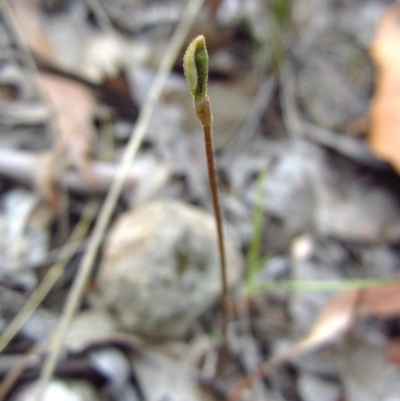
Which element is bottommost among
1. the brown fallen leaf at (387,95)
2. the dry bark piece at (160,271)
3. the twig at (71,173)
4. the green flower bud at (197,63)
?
the dry bark piece at (160,271)

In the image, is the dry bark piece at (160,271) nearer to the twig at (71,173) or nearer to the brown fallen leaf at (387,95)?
the twig at (71,173)

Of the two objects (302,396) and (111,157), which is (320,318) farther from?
(111,157)

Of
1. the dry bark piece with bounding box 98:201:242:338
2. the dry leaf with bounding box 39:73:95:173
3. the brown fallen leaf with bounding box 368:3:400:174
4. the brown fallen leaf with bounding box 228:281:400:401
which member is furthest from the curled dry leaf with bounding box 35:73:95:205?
the brown fallen leaf with bounding box 368:3:400:174

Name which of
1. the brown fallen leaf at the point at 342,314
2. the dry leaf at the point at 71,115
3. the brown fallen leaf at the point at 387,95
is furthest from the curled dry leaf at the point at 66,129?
the brown fallen leaf at the point at 387,95

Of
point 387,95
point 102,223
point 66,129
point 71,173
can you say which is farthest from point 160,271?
point 387,95

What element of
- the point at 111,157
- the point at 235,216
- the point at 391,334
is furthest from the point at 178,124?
the point at 391,334

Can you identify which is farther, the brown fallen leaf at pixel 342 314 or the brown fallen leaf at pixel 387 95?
the brown fallen leaf at pixel 387 95
